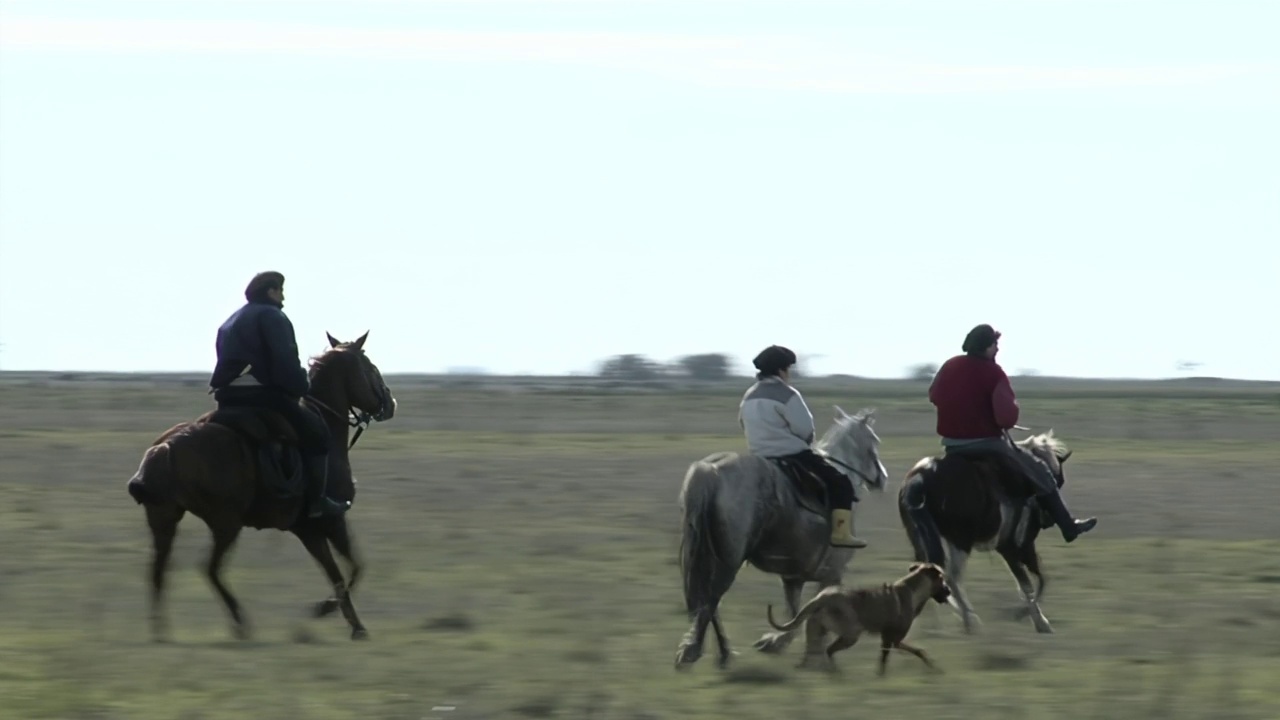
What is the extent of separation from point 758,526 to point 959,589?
2.22 m

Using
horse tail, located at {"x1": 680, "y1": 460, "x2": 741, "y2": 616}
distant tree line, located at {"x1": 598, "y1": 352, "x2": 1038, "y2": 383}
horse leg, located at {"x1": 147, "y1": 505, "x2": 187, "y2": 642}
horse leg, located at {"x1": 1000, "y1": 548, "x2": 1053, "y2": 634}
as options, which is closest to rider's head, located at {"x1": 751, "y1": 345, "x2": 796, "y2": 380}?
horse tail, located at {"x1": 680, "y1": 460, "x2": 741, "y2": 616}

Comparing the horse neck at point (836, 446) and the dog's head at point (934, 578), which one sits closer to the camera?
the dog's head at point (934, 578)

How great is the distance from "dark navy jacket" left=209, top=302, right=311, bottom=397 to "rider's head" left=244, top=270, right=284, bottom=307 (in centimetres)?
9

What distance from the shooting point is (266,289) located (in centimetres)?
1269

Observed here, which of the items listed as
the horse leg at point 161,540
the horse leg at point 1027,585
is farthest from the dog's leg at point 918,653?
the horse leg at point 161,540

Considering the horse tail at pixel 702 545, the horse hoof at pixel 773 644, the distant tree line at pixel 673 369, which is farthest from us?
the distant tree line at pixel 673 369

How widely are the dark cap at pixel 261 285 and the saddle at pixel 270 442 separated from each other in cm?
75

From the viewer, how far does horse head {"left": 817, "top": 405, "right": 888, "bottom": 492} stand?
12.2 m

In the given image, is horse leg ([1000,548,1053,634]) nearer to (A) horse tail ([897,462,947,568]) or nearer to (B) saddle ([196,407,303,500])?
(A) horse tail ([897,462,947,568])

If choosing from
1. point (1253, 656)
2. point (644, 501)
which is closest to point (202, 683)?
point (1253, 656)

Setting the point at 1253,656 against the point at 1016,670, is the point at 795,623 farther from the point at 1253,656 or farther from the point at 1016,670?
the point at 1253,656

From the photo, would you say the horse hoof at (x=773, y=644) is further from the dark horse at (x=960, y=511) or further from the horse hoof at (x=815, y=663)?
the dark horse at (x=960, y=511)

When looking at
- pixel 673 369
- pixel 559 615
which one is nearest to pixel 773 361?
pixel 559 615

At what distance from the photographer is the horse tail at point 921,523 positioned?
13.1 meters
